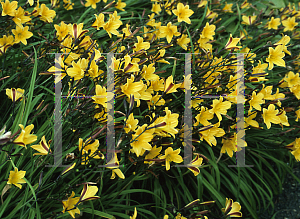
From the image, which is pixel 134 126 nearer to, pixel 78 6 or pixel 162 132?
pixel 162 132

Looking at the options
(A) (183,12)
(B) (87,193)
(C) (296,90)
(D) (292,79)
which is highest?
(A) (183,12)

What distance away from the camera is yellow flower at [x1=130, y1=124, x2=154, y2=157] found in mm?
A: 1365

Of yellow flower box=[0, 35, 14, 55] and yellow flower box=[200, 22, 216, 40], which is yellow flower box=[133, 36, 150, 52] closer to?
yellow flower box=[200, 22, 216, 40]

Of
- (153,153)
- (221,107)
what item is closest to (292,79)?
(221,107)

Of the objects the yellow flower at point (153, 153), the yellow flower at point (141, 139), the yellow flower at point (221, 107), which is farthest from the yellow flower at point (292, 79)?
the yellow flower at point (141, 139)

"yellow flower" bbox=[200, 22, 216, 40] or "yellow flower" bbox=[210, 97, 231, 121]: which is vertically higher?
"yellow flower" bbox=[200, 22, 216, 40]

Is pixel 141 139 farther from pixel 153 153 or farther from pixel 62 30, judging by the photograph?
pixel 62 30

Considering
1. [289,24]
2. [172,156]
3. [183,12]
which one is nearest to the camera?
[172,156]

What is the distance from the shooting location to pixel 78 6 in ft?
9.59

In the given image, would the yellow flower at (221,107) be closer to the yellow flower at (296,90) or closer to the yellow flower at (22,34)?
the yellow flower at (296,90)

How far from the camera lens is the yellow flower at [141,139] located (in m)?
1.36

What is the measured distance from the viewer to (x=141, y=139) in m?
1.40

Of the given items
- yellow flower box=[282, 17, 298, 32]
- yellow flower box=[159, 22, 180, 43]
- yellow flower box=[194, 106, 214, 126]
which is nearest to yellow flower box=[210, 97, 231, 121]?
yellow flower box=[194, 106, 214, 126]

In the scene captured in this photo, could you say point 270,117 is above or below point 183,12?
below
